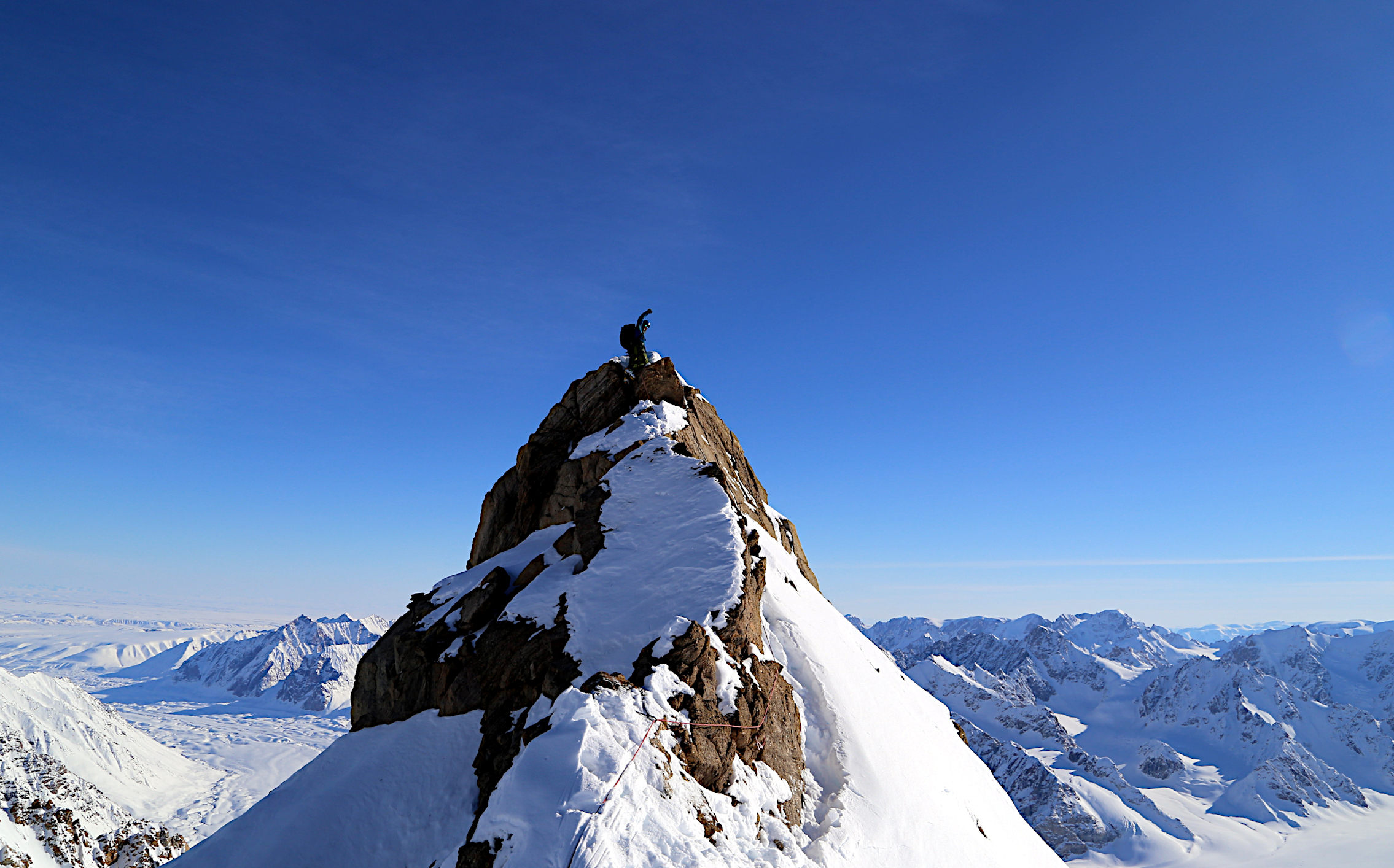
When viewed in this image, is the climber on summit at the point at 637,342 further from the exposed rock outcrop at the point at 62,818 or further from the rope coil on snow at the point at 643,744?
the exposed rock outcrop at the point at 62,818

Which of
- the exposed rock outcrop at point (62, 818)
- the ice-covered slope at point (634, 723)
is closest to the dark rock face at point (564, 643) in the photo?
the ice-covered slope at point (634, 723)

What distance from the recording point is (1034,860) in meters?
28.5

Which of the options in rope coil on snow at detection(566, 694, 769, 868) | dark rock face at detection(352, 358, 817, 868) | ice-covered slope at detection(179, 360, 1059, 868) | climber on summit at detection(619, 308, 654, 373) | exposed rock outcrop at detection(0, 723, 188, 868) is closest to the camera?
rope coil on snow at detection(566, 694, 769, 868)

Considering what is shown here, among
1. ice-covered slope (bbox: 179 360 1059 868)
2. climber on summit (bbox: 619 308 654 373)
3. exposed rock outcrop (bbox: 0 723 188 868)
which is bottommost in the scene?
exposed rock outcrop (bbox: 0 723 188 868)

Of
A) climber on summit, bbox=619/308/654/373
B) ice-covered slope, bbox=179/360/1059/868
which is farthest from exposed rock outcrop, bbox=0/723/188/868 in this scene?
climber on summit, bbox=619/308/654/373

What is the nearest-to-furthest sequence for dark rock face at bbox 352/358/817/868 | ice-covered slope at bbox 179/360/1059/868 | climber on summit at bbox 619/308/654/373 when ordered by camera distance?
1. ice-covered slope at bbox 179/360/1059/868
2. dark rock face at bbox 352/358/817/868
3. climber on summit at bbox 619/308/654/373

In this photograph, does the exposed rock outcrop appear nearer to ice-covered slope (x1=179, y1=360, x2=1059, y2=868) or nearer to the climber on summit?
ice-covered slope (x1=179, y1=360, x2=1059, y2=868)

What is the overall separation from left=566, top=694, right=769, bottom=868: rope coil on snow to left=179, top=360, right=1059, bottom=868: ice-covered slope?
0.05m

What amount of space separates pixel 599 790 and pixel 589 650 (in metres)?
6.70

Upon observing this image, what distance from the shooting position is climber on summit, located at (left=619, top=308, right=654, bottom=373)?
35.7m

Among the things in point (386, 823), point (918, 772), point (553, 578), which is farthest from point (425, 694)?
point (918, 772)

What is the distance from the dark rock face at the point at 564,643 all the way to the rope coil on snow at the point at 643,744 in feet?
0.31

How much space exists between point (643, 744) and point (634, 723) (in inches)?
24.3

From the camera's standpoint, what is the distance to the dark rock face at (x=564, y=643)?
16328 millimetres
